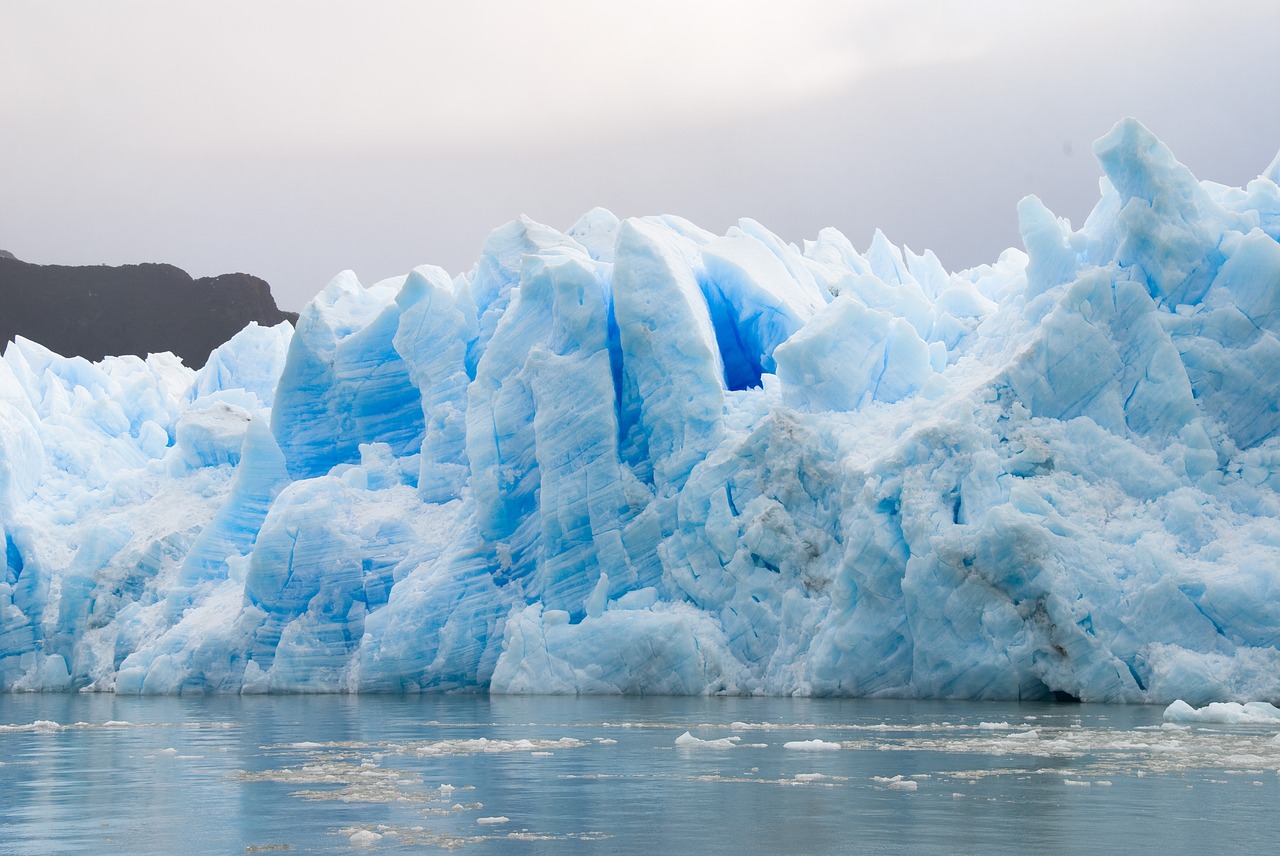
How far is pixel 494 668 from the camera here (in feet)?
70.6

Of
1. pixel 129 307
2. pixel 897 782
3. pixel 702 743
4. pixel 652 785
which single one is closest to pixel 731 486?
pixel 702 743

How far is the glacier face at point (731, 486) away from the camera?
56.7ft

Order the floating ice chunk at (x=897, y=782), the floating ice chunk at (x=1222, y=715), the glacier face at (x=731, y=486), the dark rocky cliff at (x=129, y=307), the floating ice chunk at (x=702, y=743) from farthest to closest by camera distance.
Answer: the dark rocky cliff at (x=129, y=307) < the glacier face at (x=731, y=486) < the floating ice chunk at (x=1222, y=715) < the floating ice chunk at (x=702, y=743) < the floating ice chunk at (x=897, y=782)

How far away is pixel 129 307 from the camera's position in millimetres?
70312

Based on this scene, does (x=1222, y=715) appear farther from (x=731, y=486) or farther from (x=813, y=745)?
(x=731, y=486)

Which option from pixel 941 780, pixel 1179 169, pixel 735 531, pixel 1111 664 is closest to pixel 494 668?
pixel 735 531

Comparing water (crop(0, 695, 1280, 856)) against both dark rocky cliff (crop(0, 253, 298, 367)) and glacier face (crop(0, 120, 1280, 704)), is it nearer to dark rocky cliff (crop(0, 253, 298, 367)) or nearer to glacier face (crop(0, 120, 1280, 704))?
glacier face (crop(0, 120, 1280, 704))

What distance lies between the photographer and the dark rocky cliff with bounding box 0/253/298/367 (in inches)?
2702

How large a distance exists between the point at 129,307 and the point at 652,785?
66.8 meters

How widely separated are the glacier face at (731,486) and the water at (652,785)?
2.51 meters

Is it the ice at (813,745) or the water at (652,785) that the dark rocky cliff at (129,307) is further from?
the ice at (813,745)

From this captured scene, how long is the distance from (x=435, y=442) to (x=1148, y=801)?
59.9 ft

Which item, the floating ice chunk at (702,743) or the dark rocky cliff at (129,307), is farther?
the dark rocky cliff at (129,307)

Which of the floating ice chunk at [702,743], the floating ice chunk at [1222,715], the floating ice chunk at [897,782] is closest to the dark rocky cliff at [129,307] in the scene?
the floating ice chunk at [1222,715]
